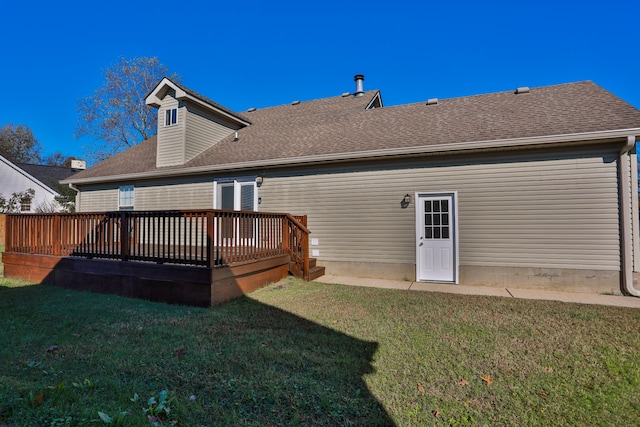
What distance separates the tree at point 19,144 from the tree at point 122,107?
2028 cm

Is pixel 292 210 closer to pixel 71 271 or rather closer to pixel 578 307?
pixel 71 271

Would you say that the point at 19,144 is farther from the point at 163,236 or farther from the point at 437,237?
the point at 437,237

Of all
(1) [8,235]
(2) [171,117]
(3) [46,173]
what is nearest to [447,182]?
(2) [171,117]

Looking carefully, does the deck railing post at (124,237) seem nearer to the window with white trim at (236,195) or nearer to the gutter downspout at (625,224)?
the window with white trim at (236,195)

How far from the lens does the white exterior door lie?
7.09m

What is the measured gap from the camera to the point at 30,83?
24.9 metres

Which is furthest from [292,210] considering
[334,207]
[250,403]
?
[250,403]

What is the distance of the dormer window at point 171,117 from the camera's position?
10.5 meters

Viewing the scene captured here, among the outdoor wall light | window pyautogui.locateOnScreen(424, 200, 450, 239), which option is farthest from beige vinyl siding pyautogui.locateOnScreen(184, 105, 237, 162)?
window pyautogui.locateOnScreen(424, 200, 450, 239)

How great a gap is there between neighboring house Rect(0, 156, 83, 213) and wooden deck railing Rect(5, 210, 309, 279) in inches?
661

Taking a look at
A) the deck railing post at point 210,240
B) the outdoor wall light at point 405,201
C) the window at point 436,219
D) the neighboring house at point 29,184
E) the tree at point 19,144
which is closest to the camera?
the deck railing post at point 210,240

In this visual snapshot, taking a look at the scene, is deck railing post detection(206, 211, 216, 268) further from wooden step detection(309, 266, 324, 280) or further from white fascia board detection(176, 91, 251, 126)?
white fascia board detection(176, 91, 251, 126)

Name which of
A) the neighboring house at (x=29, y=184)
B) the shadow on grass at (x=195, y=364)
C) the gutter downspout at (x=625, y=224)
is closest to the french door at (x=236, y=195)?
the shadow on grass at (x=195, y=364)

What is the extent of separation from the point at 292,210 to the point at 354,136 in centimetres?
259
